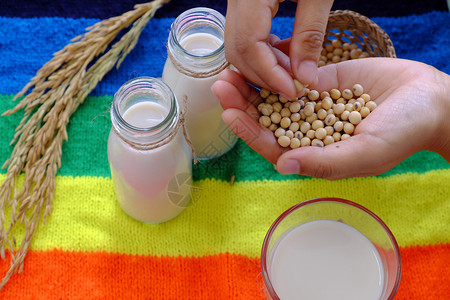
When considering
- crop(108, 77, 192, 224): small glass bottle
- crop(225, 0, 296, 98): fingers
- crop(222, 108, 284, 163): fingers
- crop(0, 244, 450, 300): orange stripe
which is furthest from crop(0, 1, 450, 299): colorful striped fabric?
crop(225, 0, 296, 98): fingers

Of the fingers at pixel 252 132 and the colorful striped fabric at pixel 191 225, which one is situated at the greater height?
the fingers at pixel 252 132

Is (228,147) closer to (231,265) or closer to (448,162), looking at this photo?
(231,265)

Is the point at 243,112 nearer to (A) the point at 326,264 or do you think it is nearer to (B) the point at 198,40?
(B) the point at 198,40

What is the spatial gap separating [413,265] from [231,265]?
1.34 feet

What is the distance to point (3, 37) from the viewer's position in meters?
1.26

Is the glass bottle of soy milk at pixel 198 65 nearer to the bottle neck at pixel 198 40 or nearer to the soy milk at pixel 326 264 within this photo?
the bottle neck at pixel 198 40

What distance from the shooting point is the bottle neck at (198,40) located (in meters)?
0.91

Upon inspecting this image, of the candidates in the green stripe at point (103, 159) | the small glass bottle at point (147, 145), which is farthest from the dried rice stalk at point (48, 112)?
the small glass bottle at point (147, 145)

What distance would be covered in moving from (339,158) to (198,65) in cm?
31

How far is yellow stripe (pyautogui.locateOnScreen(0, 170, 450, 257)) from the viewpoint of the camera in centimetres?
111

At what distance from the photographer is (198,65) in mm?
914

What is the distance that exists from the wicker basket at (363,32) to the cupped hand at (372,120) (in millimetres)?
122

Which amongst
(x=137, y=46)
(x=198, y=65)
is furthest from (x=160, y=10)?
(x=198, y=65)

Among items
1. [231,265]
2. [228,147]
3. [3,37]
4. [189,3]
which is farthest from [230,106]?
[3,37]
